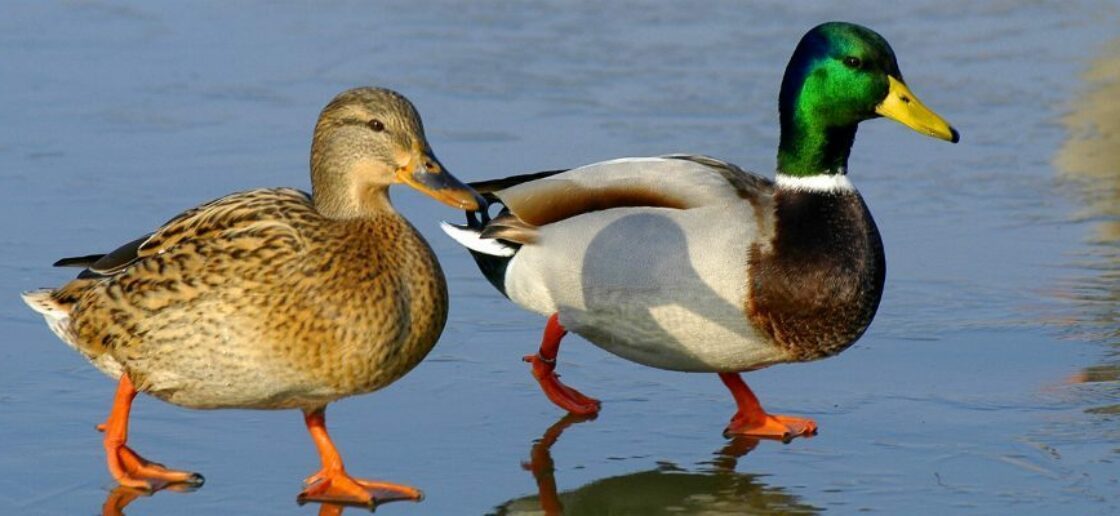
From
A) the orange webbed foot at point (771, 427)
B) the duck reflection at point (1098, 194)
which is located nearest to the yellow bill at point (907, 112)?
the duck reflection at point (1098, 194)

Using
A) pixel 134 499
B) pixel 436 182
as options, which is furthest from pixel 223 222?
pixel 134 499

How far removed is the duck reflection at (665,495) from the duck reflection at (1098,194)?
3.47 feet

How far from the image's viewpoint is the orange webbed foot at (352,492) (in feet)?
13.9

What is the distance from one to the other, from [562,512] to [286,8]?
18.4ft

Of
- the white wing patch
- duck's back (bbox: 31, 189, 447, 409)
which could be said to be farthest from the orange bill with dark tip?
the white wing patch

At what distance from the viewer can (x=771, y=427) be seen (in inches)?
193

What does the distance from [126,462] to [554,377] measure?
50.0 inches

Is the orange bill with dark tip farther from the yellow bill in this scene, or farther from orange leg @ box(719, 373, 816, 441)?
the yellow bill

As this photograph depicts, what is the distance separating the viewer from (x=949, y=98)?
8023 mm

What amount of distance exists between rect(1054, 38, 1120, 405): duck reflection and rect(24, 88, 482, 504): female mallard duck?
6.17 feet

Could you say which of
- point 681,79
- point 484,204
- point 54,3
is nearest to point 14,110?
point 54,3

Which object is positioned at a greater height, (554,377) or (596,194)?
(596,194)

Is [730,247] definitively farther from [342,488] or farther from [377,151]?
[342,488]

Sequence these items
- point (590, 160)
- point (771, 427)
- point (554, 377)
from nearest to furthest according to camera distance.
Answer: point (771, 427)
point (554, 377)
point (590, 160)
